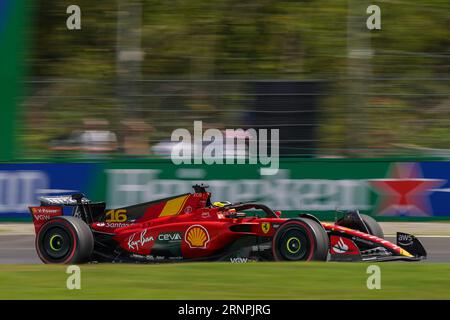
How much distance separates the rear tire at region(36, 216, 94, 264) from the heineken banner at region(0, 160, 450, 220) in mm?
5524

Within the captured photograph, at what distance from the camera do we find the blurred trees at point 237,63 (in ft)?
55.7

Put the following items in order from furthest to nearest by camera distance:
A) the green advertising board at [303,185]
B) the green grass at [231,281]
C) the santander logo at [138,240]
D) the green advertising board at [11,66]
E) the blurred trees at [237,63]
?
the green advertising board at [11,66] < the blurred trees at [237,63] < the green advertising board at [303,185] < the santander logo at [138,240] < the green grass at [231,281]

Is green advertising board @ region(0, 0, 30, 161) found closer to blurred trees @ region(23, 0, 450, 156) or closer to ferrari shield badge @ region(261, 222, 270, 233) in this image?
blurred trees @ region(23, 0, 450, 156)

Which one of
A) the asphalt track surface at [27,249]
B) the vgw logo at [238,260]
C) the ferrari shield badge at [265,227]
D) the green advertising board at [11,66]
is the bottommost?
the asphalt track surface at [27,249]

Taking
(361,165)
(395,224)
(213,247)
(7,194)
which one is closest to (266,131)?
(361,165)

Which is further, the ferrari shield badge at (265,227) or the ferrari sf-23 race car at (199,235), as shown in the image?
the ferrari shield badge at (265,227)

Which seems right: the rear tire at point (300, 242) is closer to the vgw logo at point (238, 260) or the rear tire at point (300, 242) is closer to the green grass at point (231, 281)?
the green grass at point (231, 281)

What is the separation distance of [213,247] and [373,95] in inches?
307

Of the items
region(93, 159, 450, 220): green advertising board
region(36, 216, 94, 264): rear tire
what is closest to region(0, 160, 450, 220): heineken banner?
region(93, 159, 450, 220): green advertising board

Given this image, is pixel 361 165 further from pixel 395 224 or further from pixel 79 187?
pixel 79 187

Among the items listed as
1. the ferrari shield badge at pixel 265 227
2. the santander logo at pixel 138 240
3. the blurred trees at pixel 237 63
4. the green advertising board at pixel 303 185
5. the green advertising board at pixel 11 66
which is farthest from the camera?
the green advertising board at pixel 11 66

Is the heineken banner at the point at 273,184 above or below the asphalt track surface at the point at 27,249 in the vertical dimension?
above

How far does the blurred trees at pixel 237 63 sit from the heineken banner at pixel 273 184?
65 centimetres

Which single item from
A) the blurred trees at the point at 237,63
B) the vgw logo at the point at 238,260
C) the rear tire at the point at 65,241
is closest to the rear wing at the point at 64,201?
the rear tire at the point at 65,241
